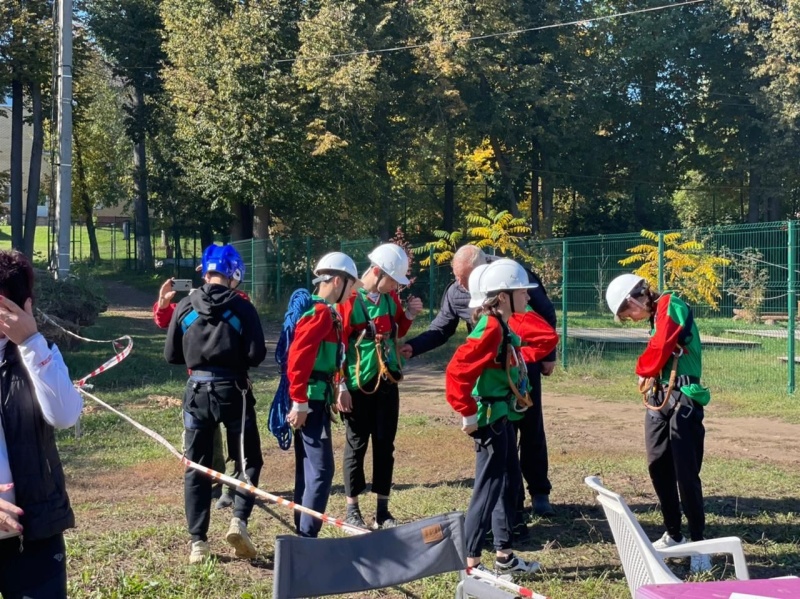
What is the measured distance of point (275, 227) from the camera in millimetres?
37531

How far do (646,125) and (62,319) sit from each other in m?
26.2

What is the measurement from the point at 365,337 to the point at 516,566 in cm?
182

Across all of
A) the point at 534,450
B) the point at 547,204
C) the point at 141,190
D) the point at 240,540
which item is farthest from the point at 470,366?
the point at 141,190

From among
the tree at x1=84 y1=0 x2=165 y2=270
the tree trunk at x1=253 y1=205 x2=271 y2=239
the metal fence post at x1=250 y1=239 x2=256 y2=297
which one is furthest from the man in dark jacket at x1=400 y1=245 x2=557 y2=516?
the tree at x1=84 y1=0 x2=165 y2=270

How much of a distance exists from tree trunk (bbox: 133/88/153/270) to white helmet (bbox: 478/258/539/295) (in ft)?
109

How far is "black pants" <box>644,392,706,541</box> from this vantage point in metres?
5.38

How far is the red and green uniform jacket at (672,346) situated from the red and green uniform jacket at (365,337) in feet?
Answer: 5.63

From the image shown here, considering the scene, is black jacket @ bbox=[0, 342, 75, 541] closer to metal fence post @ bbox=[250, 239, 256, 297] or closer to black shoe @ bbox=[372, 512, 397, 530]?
black shoe @ bbox=[372, 512, 397, 530]

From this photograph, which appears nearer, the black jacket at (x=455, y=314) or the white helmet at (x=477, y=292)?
the white helmet at (x=477, y=292)

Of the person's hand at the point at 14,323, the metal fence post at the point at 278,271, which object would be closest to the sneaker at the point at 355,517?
the person's hand at the point at 14,323

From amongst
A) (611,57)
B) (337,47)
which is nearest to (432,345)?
(337,47)

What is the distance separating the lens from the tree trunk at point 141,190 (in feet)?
120

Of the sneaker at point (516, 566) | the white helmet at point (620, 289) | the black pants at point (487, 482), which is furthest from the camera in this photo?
the white helmet at point (620, 289)

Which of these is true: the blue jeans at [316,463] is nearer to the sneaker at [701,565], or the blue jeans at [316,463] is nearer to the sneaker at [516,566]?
the sneaker at [516,566]
